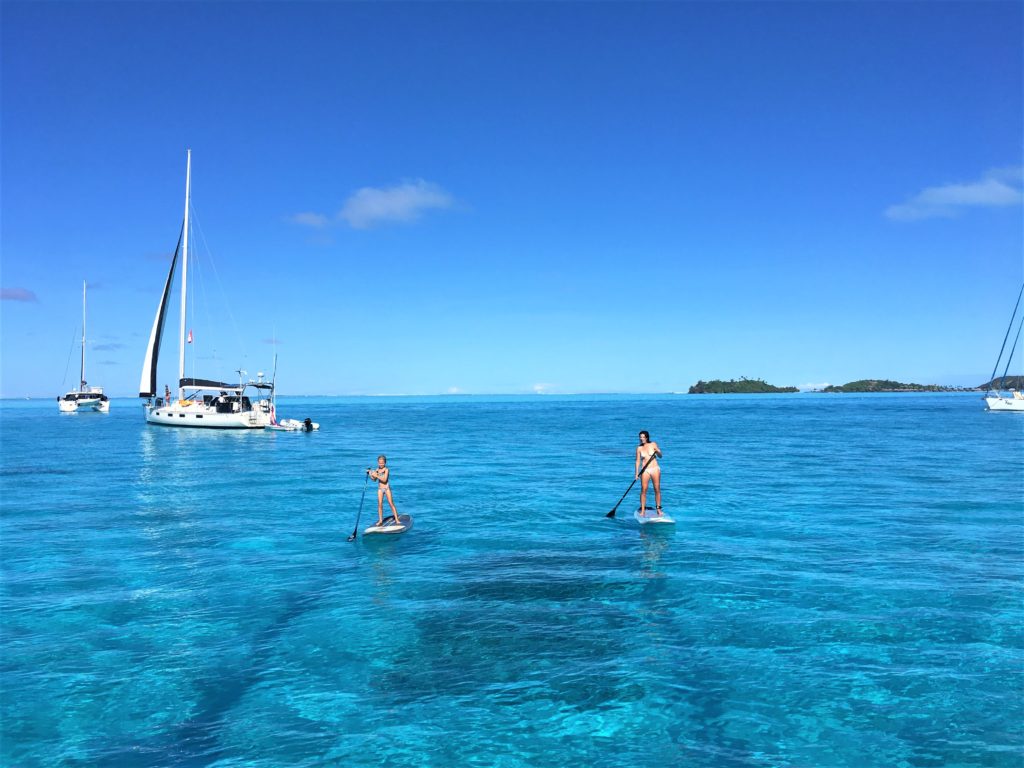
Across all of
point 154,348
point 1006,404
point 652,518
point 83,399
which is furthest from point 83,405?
point 1006,404

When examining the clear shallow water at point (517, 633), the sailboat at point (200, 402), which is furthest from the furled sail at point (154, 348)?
the clear shallow water at point (517, 633)

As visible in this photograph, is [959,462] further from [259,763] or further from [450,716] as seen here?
[259,763]

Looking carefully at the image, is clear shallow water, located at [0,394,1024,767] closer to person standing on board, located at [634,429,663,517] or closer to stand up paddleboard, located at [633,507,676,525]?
stand up paddleboard, located at [633,507,676,525]

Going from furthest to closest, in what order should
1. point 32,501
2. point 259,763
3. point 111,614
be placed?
point 32,501
point 111,614
point 259,763

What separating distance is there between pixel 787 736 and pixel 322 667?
7.58 m

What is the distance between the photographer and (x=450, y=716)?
9547mm

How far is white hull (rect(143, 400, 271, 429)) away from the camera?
221ft

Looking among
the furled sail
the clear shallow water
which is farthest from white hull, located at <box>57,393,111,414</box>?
the clear shallow water

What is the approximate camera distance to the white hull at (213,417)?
6750 centimetres

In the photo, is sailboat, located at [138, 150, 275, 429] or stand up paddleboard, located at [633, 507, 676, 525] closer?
stand up paddleboard, located at [633, 507, 676, 525]

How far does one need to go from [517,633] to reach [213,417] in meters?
63.7

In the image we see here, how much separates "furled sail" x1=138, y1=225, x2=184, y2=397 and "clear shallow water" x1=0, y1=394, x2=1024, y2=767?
52.1 metres

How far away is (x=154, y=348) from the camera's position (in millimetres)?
76125

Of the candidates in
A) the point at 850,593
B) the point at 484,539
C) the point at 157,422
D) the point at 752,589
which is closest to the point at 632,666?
the point at 752,589
